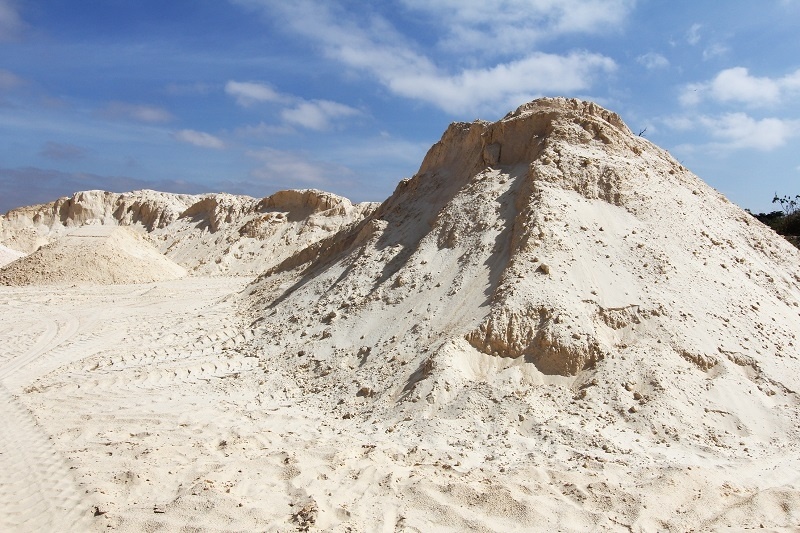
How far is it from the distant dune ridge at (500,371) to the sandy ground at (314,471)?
0.02 metres

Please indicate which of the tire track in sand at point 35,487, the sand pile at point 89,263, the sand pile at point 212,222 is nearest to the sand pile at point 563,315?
the tire track in sand at point 35,487

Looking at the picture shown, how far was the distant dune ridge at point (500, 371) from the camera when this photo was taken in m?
4.05

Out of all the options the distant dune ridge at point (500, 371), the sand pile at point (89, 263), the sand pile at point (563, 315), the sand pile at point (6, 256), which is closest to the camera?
the distant dune ridge at point (500, 371)

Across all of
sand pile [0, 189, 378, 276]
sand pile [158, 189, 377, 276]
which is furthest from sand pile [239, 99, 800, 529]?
sand pile [158, 189, 377, 276]

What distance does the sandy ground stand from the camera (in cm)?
379

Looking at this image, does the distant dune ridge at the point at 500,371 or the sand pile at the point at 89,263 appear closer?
the distant dune ridge at the point at 500,371

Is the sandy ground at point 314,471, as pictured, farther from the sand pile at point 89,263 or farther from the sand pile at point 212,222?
the sand pile at point 212,222

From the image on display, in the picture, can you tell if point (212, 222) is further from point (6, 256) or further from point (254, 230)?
point (6, 256)

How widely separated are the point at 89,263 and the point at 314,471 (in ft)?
54.3

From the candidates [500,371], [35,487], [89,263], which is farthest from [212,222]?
[35,487]

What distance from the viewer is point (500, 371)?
592 centimetres

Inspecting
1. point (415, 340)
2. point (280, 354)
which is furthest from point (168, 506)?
point (280, 354)

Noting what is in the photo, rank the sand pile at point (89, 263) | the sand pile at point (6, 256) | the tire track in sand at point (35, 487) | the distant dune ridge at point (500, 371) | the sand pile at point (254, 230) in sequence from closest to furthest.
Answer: the tire track in sand at point (35, 487), the distant dune ridge at point (500, 371), the sand pile at point (89, 263), the sand pile at point (6, 256), the sand pile at point (254, 230)

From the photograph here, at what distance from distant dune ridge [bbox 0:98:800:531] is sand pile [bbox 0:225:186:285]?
7844mm
